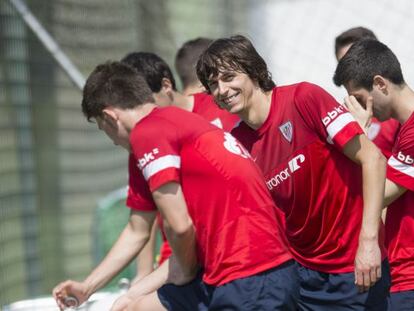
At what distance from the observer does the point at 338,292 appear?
4.71 meters

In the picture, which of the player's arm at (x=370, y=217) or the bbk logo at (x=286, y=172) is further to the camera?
the bbk logo at (x=286, y=172)

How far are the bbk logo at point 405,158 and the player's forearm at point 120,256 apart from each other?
1.33 meters

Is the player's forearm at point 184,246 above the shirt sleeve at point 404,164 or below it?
below

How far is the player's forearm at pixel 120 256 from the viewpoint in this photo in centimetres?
505

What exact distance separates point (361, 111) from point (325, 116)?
413 millimetres

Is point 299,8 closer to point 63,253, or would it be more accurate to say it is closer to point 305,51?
point 305,51

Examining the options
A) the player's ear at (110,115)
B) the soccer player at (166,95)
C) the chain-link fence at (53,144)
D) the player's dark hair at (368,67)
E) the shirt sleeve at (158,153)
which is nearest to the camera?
the shirt sleeve at (158,153)

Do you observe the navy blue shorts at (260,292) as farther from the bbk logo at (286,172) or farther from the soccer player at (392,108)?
the soccer player at (392,108)

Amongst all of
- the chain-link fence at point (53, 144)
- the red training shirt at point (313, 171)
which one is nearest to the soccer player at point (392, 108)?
the red training shirt at point (313, 171)

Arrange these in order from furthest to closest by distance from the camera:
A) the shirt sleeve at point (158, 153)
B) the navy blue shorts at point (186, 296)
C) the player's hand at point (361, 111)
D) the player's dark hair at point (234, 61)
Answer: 1. the player's hand at point (361, 111)
2. the player's dark hair at point (234, 61)
3. the navy blue shorts at point (186, 296)
4. the shirt sleeve at point (158, 153)

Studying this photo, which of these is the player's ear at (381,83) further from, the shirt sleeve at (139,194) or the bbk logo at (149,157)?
the bbk logo at (149,157)

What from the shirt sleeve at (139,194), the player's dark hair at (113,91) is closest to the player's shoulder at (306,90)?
the player's dark hair at (113,91)

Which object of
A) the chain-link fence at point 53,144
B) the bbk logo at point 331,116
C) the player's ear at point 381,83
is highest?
the player's ear at point 381,83

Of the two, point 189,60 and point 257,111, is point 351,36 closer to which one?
point 189,60
